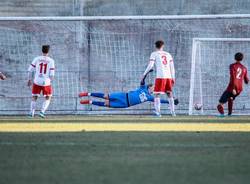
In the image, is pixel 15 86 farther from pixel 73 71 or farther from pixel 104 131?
pixel 104 131

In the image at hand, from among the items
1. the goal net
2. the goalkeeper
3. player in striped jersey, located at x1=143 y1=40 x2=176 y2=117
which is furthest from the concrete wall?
player in striped jersey, located at x1=143 y1=40 x2=176 y2=117

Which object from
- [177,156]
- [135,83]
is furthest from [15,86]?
[177,156]

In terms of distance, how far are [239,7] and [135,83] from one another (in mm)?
6284

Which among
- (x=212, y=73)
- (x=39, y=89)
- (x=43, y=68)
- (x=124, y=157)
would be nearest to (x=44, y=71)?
(x=43, y=68)

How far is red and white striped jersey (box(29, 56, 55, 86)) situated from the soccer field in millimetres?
7259

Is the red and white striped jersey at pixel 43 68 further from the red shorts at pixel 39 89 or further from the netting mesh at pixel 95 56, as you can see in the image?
the netting mesh at pixel 95 56

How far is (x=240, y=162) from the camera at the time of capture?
6617mm

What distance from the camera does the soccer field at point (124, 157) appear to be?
567 centimetres

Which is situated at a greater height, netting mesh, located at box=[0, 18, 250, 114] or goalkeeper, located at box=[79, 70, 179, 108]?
netting mesh, located at box=[0, 18, 250, 114]

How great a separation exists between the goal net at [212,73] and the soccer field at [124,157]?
9576mm

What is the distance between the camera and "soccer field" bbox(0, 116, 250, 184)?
5.67m

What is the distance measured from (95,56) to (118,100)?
92.7 inches

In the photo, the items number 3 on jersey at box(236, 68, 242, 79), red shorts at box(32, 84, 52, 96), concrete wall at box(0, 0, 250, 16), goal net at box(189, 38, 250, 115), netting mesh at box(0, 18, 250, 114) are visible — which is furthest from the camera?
concrete wall at box(0, 0, 250, 16)

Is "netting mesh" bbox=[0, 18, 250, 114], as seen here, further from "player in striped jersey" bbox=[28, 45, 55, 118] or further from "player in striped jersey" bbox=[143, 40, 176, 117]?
"player in striped jersey" bbox=[143, 40, 176, 117]
